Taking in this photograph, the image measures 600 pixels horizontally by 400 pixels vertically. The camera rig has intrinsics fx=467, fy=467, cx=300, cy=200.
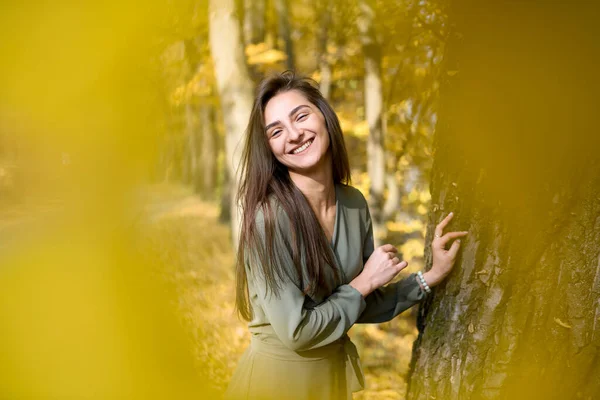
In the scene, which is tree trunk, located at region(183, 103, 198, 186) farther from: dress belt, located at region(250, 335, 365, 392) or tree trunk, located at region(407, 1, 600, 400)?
tree trunk, located at region(407, 1, 600, 400)

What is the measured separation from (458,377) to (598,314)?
0.44m

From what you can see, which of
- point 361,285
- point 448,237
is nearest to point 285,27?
point 448,237

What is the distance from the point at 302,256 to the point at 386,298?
43cm

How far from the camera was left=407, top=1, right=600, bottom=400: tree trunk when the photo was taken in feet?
3.86

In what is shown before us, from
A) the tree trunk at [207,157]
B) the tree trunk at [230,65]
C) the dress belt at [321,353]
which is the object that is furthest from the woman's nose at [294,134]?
the tree trunk at [207,157]

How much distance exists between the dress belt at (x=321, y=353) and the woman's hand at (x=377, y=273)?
23 cm

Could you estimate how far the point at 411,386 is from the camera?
1.65 meters

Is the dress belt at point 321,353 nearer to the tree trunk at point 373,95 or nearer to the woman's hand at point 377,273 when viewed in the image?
the woman's hand at point 377,273

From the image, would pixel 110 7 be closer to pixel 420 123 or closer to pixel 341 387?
pixel 341 387

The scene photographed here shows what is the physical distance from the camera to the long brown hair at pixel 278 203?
1.27 meters

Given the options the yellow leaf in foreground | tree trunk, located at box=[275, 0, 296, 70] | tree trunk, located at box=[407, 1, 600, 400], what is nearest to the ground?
tree trunk, located at box=[275, 0, 296, 70]

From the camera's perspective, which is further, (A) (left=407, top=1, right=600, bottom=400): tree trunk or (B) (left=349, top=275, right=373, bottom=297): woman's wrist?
(B) (left=349, top=275, right=373, bottom=297): woman's wrist

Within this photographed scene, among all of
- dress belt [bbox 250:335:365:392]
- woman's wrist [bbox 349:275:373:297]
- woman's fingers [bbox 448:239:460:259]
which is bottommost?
dress belt [bbox 250:335:365:392]

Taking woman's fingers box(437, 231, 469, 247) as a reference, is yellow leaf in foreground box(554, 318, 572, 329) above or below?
below
